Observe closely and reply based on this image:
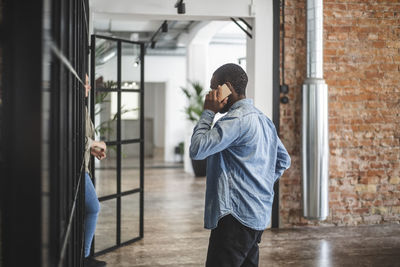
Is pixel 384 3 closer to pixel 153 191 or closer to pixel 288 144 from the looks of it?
pixel 288 144

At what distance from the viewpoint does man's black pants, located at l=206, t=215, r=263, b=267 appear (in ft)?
7.29

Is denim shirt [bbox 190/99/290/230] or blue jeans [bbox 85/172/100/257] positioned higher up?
denim shirt [bbox 190/99/290/230]

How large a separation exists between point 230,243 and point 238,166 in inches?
14.0

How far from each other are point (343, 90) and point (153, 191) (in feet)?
13.0

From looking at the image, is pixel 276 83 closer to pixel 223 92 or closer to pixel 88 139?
pixel 88 139

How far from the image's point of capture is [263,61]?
17.5 feet

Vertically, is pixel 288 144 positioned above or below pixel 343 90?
below

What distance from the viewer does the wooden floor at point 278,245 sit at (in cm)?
421

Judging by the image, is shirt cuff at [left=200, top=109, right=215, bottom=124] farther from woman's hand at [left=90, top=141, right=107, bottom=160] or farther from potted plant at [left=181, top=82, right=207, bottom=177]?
potted plant at [left=181, top=82, right=207, bottom=177]

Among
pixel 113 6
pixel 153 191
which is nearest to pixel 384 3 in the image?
pixel 113 6

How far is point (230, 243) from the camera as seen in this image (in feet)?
7.33

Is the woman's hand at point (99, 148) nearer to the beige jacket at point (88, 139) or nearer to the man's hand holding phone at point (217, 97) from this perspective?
the beige jacket at point (88, 139)

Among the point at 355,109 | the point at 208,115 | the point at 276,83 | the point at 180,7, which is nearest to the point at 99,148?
the point at 208,115

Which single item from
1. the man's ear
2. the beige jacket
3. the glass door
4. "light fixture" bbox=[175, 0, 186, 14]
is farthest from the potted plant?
the man's ear
